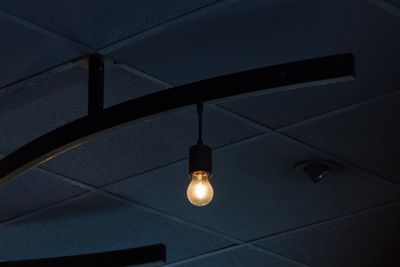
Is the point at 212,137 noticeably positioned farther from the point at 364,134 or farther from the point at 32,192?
the point at 32,192

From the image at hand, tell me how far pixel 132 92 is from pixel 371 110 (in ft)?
2.59

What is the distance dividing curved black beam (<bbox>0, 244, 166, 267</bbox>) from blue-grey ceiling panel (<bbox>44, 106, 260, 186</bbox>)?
0.34 m

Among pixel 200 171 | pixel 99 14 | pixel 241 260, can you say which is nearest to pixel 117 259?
pixel 200 171

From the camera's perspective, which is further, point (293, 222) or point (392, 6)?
point (293, 222)

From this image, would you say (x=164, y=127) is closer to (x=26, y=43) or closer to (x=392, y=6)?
(x=26, y=43)

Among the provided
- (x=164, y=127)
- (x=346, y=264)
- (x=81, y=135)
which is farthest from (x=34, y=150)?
(x=346, y=264)

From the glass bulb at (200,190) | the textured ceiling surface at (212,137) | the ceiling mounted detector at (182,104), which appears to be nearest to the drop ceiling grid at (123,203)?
the textured ceiling surface at (212,137)

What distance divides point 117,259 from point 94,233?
956 millimetres

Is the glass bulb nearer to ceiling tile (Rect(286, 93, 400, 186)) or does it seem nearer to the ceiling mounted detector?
the ceiling mounted detector

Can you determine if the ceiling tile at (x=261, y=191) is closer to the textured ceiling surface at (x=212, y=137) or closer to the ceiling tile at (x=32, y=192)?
the textured ceiling surface at (x=212, y=137)

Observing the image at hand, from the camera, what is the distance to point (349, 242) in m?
4.48

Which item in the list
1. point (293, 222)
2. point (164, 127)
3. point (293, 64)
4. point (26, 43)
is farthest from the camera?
point (293, 222)

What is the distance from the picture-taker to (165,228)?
4.29 meters

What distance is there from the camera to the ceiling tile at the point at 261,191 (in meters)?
3.68
